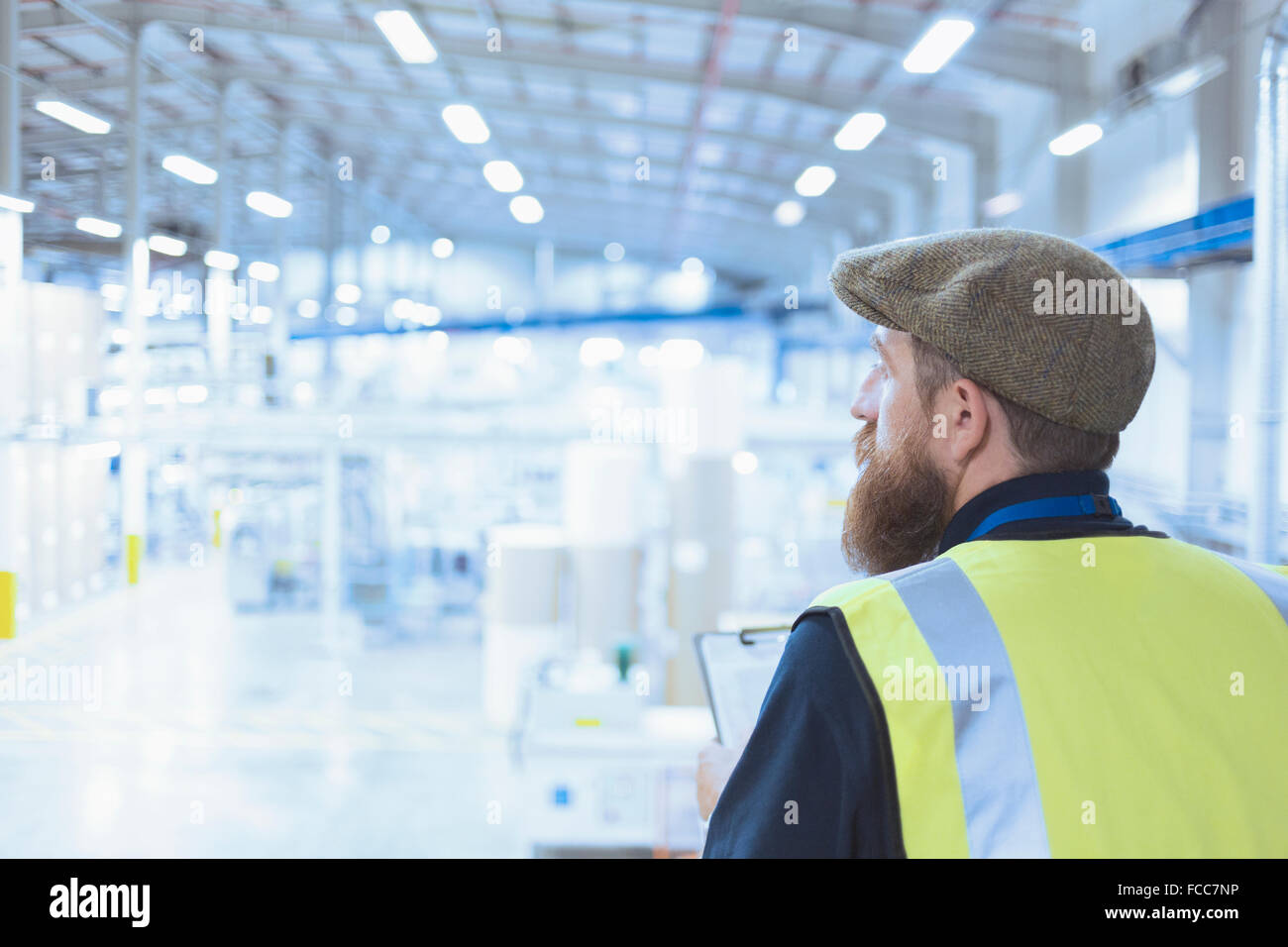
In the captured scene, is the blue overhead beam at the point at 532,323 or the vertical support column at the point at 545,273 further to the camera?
the vertical support column at the point at 545,273

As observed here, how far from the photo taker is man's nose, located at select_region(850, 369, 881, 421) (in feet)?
3.10

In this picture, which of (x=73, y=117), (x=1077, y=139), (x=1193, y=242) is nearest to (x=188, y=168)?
(x=73, y=117)

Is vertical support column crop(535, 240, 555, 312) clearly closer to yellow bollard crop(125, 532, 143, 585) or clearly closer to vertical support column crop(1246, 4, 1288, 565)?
yellow bollard crop(125, 532, 143, 585)

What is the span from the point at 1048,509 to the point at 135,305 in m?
3.09

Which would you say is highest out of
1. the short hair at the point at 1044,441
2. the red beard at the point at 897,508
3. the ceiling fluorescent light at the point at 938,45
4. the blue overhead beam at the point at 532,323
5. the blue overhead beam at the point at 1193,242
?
the ceiling fluorescent light at the point at 938,45

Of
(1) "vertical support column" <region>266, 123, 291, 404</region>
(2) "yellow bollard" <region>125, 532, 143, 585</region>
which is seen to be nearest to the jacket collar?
(2) "yellow bollard" <region>125, 532, 143, 585</region>

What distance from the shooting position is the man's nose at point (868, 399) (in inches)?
37.1

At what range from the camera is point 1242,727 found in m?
0.71

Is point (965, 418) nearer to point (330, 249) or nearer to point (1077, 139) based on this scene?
point (1077, 139)

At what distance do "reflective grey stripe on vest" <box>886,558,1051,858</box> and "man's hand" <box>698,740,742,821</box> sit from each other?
1.02 ft

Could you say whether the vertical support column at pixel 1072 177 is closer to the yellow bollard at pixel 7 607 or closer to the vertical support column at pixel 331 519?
the vertical support column at pixel 331 519

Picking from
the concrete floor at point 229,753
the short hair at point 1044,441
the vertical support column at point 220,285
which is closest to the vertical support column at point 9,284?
the concrete floor at point 229,753

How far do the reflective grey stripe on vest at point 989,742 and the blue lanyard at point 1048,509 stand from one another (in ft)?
0.41

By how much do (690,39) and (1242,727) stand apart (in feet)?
19.8
